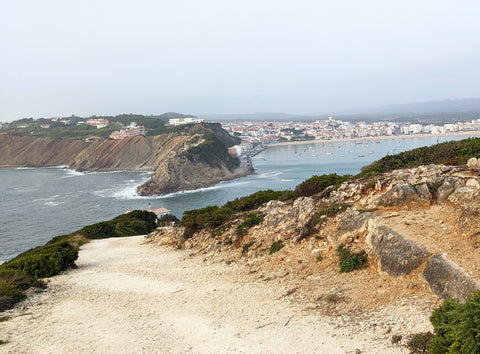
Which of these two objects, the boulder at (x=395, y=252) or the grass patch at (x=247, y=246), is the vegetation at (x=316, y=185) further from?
the boulder at (x=395, y=252)

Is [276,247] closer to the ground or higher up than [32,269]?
higher up

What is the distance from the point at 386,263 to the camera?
6.71 m

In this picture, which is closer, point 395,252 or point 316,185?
point 395,252

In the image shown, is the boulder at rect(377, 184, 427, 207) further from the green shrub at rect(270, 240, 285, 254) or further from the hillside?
the green shrub at rect(270, 240, 285, 254)

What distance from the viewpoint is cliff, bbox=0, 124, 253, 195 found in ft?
203

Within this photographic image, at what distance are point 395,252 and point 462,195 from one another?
295 centimetres

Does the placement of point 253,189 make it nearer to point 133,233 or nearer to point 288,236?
point 133,233

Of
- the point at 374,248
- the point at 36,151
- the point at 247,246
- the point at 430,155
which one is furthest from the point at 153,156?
the point at 374,248

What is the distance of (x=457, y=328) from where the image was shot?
11.9ft

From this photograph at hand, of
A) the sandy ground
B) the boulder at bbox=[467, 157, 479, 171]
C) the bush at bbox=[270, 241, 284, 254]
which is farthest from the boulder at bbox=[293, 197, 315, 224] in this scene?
the boulder at bbox=[467, 157, 479, 171]

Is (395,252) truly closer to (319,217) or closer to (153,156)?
(319,217)

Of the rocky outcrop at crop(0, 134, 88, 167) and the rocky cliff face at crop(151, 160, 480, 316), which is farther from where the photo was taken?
the rocky outcrop at crop(0, 134, 88, 167)

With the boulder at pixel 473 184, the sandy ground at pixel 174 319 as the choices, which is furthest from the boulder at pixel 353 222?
the sandy ground at pixel 174 319

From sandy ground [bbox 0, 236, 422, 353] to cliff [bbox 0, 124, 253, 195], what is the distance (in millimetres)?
46192
